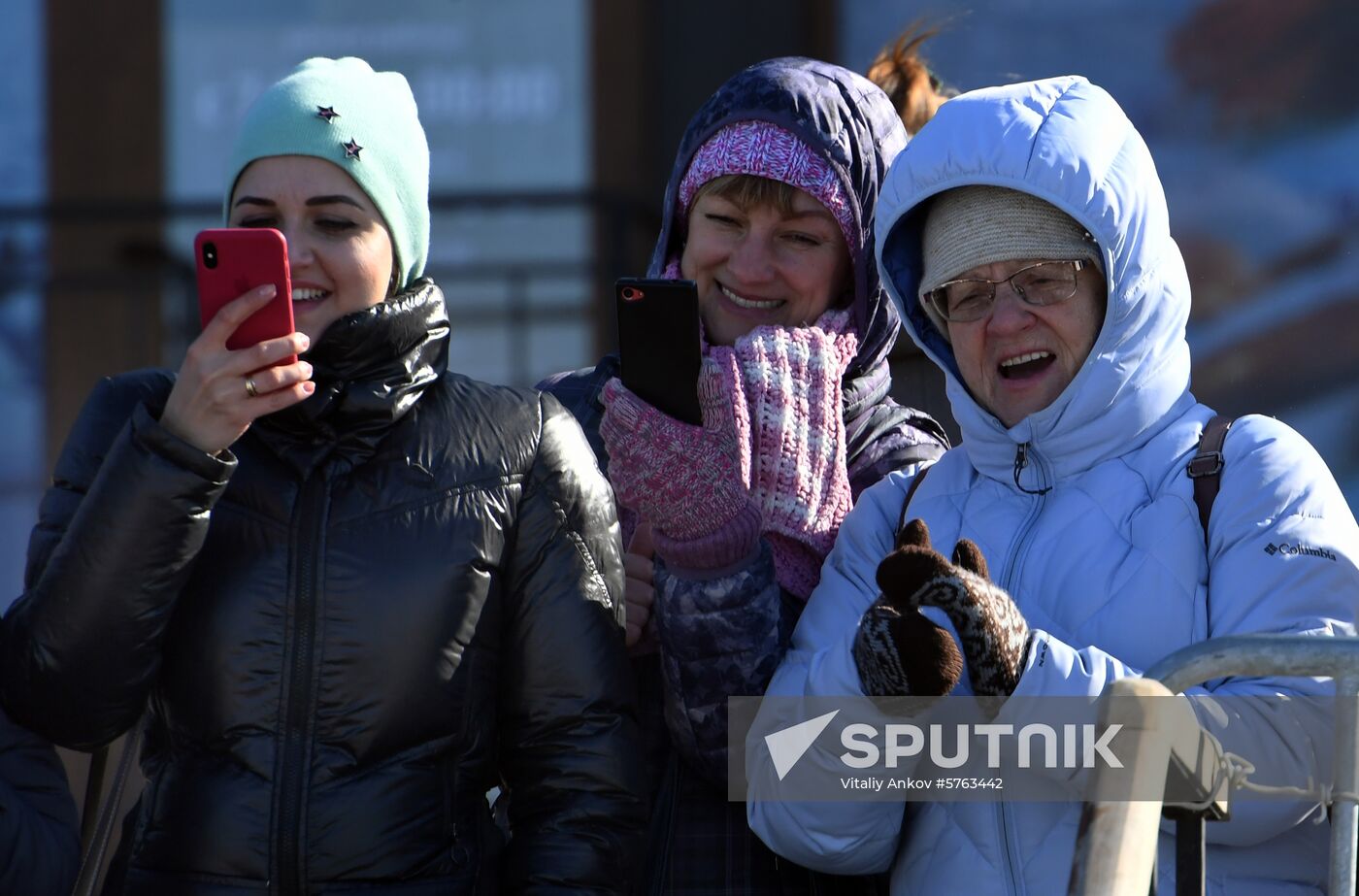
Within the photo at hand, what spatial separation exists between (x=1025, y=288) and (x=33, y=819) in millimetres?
1606

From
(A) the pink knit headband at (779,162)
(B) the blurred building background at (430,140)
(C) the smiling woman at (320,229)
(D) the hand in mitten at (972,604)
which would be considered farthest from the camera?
(B) the blurred building background at (430,140)

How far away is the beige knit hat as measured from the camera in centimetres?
269

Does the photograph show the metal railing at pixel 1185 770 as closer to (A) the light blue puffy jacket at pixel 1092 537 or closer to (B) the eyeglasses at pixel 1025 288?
(A) the light blue puffy jacket at pixel 1092 537

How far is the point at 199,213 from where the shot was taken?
6766mm

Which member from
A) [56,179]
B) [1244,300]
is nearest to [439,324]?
[1244,300]

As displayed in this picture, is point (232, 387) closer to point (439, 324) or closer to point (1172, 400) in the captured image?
point (439, 324)

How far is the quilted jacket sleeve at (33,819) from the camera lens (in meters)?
2.54

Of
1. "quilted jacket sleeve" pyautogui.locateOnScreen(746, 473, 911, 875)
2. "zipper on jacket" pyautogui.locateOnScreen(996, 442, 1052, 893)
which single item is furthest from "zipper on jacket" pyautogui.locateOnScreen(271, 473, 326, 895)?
"zipper on jacket" pyautogui.locateOnScreen(996, 442, 1052, 893)

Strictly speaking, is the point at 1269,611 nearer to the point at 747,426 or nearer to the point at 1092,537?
the point at 1092,537

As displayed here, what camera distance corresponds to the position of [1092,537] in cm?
257

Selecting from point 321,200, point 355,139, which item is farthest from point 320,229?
point 355,139

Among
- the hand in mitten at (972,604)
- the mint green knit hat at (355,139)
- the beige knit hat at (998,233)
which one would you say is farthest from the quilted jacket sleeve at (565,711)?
the beige knit hat at (998,233)

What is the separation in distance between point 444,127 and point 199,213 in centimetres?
104

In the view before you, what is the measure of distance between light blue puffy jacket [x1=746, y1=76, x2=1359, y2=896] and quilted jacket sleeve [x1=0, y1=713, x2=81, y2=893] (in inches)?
38.6
